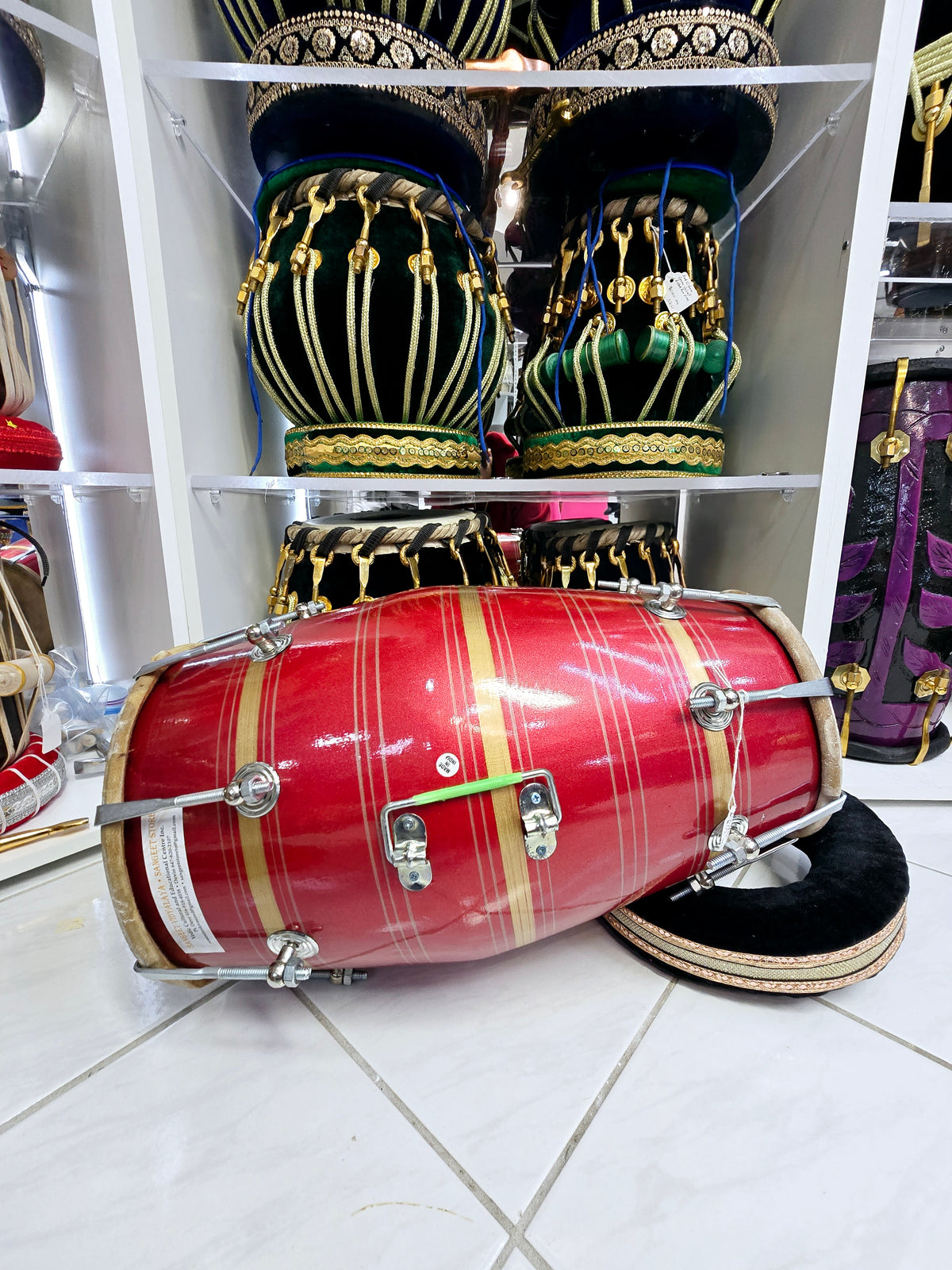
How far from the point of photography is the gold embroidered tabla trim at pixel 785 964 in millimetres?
434

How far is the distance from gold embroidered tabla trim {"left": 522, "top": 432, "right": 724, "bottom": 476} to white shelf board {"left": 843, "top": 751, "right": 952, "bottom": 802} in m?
0.45

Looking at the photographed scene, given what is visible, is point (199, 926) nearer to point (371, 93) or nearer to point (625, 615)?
point (625, 615)

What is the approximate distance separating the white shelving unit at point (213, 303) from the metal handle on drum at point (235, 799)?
1.24 feet

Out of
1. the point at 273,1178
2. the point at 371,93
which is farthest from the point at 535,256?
the point at 273,1178

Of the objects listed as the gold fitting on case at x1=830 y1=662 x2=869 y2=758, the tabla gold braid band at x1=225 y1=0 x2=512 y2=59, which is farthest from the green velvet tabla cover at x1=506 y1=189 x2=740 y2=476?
the gold fitting on case at x1=830 y1=662 x2=869 y2=758

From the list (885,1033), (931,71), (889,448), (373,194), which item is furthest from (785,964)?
(931,71)

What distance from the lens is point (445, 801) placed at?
1.18 ft

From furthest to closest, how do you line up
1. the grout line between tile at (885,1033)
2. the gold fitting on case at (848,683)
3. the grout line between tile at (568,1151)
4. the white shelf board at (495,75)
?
the gold fitting on case at (848,683) < the white shelf board at (495,75) < the grout line between tile at (885,1033) < the grout line between tile at (568,1151)

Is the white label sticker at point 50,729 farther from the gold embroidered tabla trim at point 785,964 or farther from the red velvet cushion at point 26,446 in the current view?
the gold embroidered tabla trim at point 785,964

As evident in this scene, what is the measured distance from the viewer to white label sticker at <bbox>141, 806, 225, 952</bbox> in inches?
14.6

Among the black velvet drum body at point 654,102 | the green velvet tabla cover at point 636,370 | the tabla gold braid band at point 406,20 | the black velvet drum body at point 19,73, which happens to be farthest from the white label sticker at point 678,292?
the black velvet drum body at point 19,73

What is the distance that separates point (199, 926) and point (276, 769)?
0.13 m

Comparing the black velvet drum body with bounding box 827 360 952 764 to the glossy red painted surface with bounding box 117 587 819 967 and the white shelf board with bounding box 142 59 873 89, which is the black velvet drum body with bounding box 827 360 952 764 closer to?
→ the white shelf board with bounding box 142 59 873 89

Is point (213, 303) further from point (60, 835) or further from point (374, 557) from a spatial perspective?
point (60, 835)
